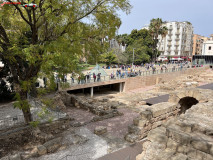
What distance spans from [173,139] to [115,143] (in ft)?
12.7

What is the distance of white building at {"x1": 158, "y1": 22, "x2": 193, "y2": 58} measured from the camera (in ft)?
200

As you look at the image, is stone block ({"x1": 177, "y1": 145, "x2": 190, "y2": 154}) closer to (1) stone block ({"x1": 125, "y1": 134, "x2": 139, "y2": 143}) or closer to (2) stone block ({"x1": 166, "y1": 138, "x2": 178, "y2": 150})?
(2) stone block ({"x1": 166, "y1": 138, "x2": 178, "y2": 150})

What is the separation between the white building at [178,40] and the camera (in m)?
61.1

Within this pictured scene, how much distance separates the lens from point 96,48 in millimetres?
8211

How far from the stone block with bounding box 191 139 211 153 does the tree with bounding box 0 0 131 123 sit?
17.2ft

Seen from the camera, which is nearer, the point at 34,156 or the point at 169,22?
the point at 34,156

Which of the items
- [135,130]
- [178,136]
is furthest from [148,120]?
[178,136]

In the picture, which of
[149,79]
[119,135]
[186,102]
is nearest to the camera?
[119,135]

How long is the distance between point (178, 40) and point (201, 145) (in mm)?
65328

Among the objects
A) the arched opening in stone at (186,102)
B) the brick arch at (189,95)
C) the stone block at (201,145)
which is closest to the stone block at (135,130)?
the brick arch at (189,95)

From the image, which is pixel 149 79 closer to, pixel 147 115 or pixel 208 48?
pixel 147 115

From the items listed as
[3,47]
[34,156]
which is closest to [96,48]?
[3,47]

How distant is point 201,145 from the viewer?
4477mm

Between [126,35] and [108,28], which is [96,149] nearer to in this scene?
[108,28]
